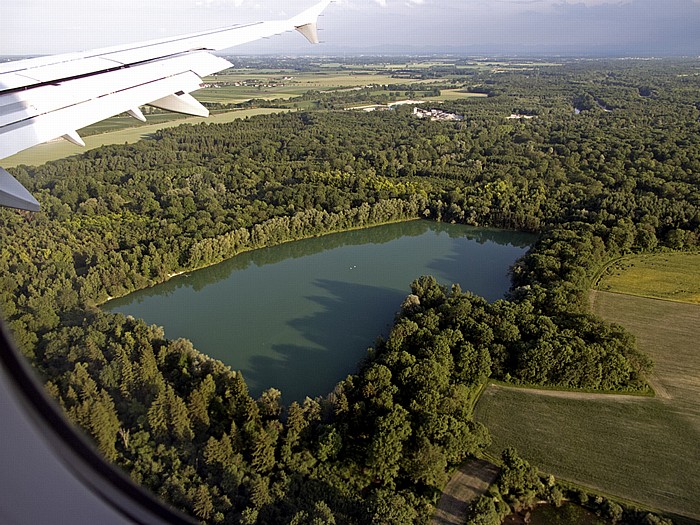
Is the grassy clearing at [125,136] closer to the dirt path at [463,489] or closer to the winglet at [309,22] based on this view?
the winglet at [309,22]

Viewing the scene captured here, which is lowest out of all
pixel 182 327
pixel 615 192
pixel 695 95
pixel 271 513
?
pixel 182 327

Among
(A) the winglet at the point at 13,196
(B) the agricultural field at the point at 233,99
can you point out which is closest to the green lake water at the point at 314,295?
(A) the winglet at the point at 13,196

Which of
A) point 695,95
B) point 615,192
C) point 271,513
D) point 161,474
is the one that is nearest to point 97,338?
point 161,474

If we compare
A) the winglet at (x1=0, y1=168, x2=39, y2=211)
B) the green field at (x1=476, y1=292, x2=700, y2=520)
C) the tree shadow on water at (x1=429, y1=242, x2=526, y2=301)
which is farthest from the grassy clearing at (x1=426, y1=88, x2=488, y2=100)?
the winglet at (x1=0, y1=168, x2=39, y2=211)

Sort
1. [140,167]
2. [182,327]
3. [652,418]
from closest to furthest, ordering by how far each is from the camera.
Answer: [652,418] < [182,327] < [140,167]

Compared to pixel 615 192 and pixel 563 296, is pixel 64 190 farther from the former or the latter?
pixel 615 192

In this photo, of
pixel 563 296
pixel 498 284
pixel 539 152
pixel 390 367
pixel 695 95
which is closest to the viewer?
pixel 390 367

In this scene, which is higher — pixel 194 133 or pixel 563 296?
pixel 194 133
